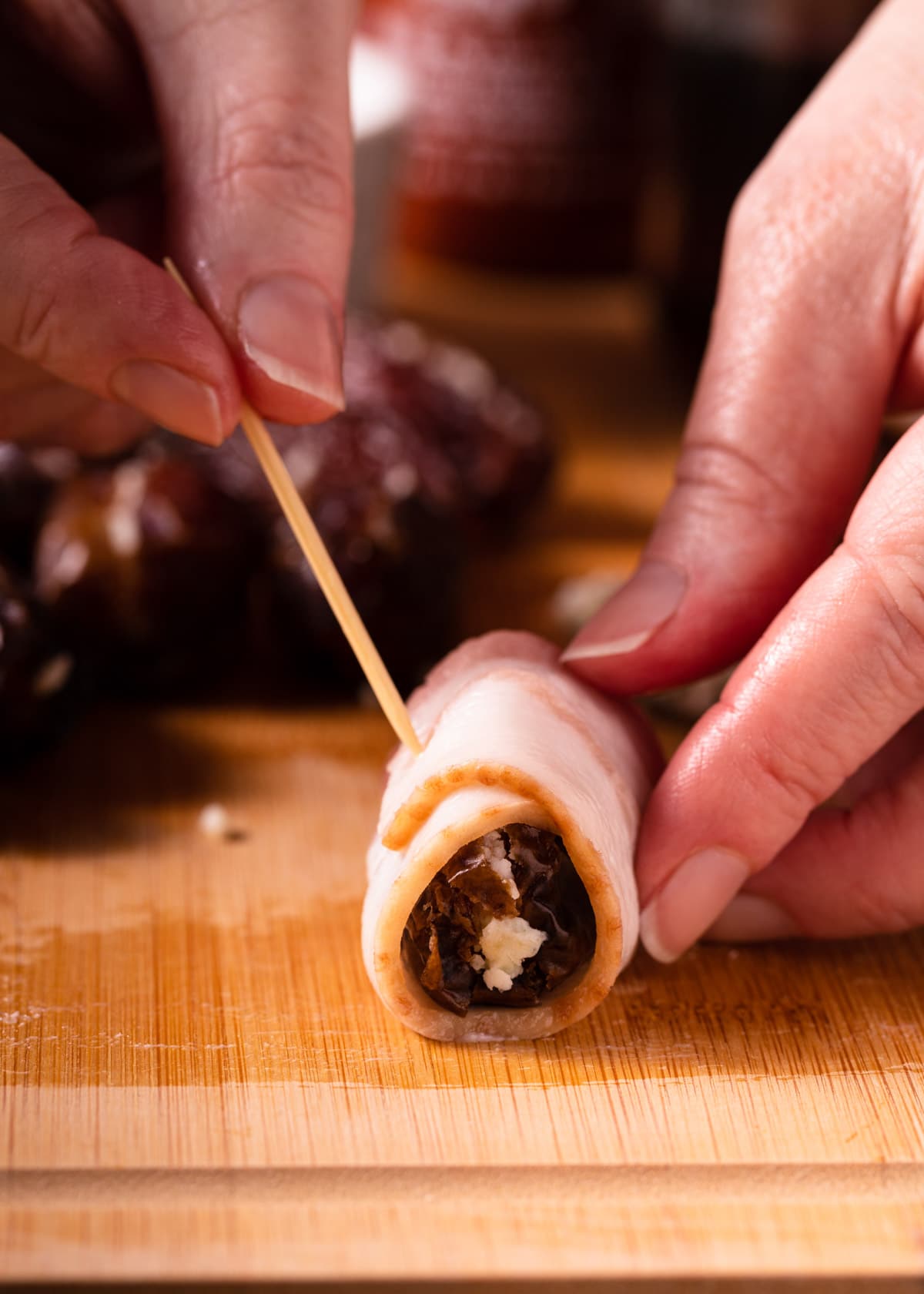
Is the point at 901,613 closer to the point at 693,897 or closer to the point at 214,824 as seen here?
the point at 693,897

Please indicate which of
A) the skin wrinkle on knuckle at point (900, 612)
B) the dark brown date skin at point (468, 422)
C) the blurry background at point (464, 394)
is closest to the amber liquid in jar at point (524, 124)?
the blurry background at point (464, 394)

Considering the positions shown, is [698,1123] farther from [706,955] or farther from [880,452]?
[880,452]

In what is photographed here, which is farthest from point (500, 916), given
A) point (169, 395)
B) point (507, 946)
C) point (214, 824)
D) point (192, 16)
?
point (192, 16)

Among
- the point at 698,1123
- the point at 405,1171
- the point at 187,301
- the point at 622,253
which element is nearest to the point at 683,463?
the point at 187,301

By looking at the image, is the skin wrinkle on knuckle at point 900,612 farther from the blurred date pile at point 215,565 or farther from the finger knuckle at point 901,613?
the blurred date pile at point 215,565

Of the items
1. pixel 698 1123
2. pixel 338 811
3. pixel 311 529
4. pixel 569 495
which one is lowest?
pixel 569 495

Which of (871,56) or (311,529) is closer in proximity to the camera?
(311,529)
